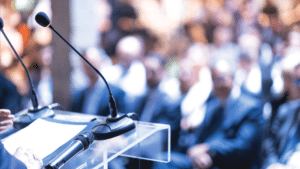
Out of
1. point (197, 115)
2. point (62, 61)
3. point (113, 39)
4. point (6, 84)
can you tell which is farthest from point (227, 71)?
point (6, 84)

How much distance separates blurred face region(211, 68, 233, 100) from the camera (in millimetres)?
1926

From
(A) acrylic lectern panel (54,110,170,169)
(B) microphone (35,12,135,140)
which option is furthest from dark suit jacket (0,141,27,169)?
(B) microphone (35,12,135,140)

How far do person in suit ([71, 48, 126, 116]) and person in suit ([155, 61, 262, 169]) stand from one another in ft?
2.86

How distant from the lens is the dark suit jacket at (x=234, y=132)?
190 cm

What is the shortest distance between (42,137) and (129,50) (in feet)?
4.48

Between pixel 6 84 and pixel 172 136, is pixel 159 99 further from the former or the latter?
pixel 6 84

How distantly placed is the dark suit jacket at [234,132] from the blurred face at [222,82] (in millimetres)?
57

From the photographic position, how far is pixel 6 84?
127 inches

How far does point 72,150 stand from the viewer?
0.81 meters

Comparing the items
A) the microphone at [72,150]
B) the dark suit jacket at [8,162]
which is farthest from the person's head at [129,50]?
the dark suit jacket at [8,162]

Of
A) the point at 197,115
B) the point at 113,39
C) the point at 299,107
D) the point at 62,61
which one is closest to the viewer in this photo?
the point at 299,107

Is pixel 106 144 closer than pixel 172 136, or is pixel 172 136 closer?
pixel 106 144

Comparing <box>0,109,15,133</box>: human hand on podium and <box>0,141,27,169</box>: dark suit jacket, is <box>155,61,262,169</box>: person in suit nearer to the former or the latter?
<box>0,109,15,133</box>: human hand on podium

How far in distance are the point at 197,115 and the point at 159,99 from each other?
0.33 m
